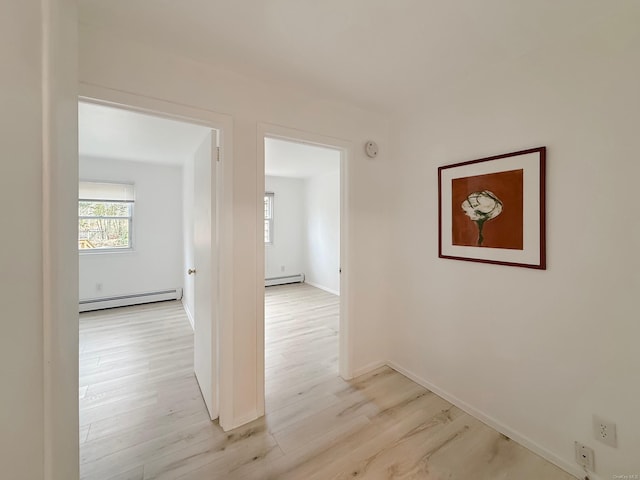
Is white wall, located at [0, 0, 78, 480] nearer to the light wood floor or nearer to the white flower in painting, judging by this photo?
the light wood floor

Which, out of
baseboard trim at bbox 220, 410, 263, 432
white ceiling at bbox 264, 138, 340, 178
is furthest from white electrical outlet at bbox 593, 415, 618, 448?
white ceiling at bbox 264, 138, 340, 178

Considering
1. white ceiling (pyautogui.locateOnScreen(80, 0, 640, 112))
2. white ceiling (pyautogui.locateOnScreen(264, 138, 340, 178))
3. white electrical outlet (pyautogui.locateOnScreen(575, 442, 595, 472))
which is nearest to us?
white ceiling (pyautogui.locateOnScreen(80, 0, 640, 112))

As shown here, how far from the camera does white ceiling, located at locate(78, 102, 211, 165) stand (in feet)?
7.74

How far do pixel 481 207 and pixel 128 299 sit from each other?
15.9 feet

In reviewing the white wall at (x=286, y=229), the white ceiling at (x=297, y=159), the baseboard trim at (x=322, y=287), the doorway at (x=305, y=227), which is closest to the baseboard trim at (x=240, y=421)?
the doorway at (x=305, y=227)

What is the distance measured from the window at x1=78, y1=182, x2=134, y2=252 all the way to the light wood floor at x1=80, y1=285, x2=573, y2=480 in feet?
6.39

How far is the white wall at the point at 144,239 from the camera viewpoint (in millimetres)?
3922

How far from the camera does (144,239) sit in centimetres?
429

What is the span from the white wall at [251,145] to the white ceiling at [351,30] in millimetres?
111

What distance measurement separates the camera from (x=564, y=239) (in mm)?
1448

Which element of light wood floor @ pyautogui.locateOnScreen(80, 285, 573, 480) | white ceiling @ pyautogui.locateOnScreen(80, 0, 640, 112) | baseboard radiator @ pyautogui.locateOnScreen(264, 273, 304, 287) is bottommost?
light wood floor @ pyautogui.locateOnScreen(80, 285, 573, 480)

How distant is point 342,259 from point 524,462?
1663 mm

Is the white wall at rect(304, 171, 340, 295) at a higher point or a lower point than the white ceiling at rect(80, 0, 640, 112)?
lower

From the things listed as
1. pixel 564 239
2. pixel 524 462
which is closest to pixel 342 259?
pixel 564 239
